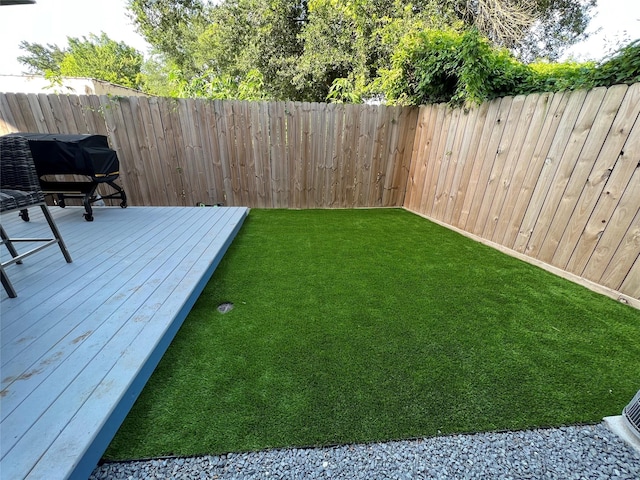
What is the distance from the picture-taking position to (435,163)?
407 cm

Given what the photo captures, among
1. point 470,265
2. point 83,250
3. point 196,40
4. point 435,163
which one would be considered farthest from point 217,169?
point 196,40

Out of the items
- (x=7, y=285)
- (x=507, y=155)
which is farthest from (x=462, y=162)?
(x=7, y=285)

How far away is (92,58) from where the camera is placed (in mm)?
19984

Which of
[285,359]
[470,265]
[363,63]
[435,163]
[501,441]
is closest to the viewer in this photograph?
[501,441]

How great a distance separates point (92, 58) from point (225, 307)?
91.7 ft

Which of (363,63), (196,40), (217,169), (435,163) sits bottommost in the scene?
(217,169)

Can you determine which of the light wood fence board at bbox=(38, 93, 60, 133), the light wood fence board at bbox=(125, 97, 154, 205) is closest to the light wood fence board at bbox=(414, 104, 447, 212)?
the light wood fence board at bbox=(125, 97, 154, 205)

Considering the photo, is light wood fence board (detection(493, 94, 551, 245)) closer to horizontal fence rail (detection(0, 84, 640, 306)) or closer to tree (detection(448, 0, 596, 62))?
horizontal fence rail (detection(0, 84, 640, 306))

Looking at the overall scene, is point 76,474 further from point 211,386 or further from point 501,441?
point 501,441

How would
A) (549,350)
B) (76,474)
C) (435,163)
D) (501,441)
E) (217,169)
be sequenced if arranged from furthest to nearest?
(217,169) < (435,163) < (549,350) < (501,441) < (76,474)

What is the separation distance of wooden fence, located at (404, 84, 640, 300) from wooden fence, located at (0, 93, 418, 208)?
3.77 feet

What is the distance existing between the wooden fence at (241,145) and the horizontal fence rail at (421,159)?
2 centimetres

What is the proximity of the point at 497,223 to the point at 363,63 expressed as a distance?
21.0ft

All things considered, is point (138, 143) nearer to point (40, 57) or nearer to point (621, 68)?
point (621, 68)
